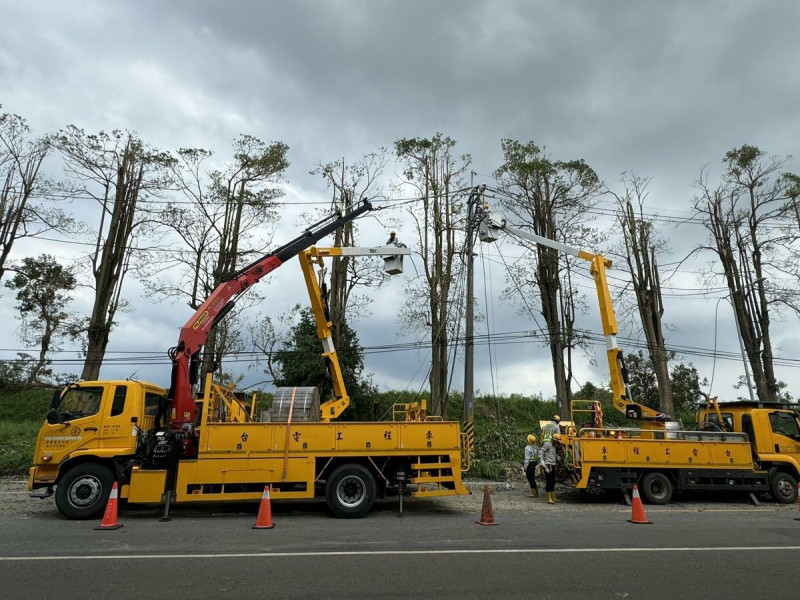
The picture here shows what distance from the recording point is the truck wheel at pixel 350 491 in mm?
10570

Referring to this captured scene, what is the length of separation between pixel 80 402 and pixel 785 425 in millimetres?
17380

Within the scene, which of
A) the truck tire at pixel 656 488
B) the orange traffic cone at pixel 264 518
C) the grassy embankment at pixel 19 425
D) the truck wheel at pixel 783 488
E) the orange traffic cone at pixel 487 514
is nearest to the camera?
the orange traffic cone at pixel 264 518

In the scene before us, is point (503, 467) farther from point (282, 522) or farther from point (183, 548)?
point (183, 548)

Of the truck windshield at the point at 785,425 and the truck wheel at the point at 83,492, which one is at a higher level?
the truck windshield at the point at 785,425

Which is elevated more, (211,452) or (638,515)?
(211,452)

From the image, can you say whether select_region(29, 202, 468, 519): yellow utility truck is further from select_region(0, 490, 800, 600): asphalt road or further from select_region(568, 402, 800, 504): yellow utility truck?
select_region(568, 402, 800, 504): yellow utility truck

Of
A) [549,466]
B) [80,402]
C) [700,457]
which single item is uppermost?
[80,402]

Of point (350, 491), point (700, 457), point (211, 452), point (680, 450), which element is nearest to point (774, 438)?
point (700, 457)

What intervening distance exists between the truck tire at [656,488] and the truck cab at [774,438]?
284 cm

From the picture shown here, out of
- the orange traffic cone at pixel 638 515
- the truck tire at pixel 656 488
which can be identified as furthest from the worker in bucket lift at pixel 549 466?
the orange traffic cone at pixel 638 515

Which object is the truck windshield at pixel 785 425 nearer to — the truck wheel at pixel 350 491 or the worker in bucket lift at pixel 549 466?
the worker in bucket lift at pixel 549 466

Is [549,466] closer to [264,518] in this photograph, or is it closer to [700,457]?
[700,457]

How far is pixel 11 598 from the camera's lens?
5.21m

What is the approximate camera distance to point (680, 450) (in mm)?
13500
